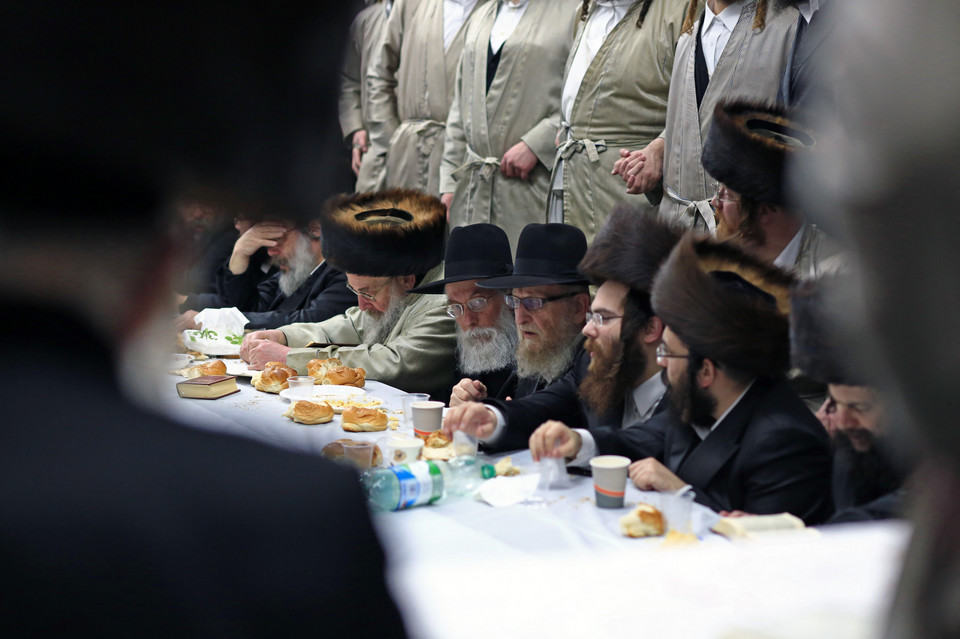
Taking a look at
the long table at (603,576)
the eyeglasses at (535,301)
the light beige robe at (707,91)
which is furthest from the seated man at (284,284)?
the long table at (603,576)

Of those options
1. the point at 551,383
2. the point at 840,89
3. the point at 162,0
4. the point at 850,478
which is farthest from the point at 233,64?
the point at 551,383

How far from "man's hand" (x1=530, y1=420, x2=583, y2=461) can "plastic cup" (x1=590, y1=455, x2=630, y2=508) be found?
1.01 feet

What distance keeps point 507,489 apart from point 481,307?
214 centimetres

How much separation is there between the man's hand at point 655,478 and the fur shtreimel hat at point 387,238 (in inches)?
112

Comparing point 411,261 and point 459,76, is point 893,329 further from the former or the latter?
point 459,76

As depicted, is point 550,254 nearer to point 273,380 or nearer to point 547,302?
point 547,302

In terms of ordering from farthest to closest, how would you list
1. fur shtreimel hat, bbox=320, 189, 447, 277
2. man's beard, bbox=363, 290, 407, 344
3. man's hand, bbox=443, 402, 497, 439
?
1. man's beard, bbox=363, 290, 407, 344
2. fur shtreimel hat, bbox=320, 189, 447, 277
3. man's hand, bbox=443, 402, 497, 439

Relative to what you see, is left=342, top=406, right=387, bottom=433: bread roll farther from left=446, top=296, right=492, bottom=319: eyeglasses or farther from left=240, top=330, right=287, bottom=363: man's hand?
left=240, top=330, right=287, bottom=363: man's hand

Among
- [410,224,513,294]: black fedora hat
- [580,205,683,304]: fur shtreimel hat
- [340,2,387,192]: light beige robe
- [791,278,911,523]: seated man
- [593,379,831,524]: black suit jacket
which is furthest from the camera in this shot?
[340,2,387,192]: light beige robe

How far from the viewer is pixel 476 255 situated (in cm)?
438

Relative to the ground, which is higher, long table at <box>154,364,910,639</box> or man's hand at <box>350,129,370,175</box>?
man's hand at <box>350,129,370,175</box>

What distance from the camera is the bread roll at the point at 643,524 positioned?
6.72 feet

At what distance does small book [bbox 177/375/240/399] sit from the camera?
381cm

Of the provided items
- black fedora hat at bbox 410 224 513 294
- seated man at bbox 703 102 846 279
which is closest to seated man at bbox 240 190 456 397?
black fedora hat at bbox 410 224 513 294
